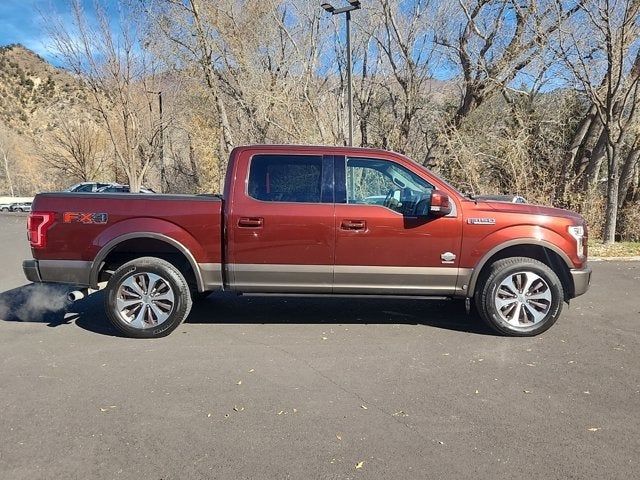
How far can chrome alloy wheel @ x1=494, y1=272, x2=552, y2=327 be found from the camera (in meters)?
5.28

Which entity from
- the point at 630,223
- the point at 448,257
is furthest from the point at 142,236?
the point at 630,223

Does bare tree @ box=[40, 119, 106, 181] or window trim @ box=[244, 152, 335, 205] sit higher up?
bare tree @ box=[40, 119, 106, 181]

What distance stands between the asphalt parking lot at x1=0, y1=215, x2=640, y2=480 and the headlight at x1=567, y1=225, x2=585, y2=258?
92 centimetres

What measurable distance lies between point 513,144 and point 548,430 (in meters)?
13.0

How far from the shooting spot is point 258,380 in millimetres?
4195

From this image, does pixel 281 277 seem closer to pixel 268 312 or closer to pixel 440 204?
pixel 268 312

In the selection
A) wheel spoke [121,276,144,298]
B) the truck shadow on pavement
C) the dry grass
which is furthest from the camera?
the dry grass

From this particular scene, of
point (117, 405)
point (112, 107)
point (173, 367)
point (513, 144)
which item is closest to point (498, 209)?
point (173, 367)

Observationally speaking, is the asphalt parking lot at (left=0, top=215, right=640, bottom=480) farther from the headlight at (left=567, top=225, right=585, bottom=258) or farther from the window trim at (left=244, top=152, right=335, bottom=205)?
the window trim at (left=244, top=152, right=335, bottom=205)

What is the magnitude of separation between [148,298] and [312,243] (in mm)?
1829

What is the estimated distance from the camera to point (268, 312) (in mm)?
6258

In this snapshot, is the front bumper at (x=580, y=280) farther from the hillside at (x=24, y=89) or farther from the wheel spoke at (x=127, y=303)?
the hillside at (x=24, y=89)

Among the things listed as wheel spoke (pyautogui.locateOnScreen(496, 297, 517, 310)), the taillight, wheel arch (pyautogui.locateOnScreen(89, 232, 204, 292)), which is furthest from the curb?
the taillight

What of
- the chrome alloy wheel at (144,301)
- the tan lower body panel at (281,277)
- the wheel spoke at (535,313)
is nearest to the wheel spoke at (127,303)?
the chrome alloy wheel at (144,301)
